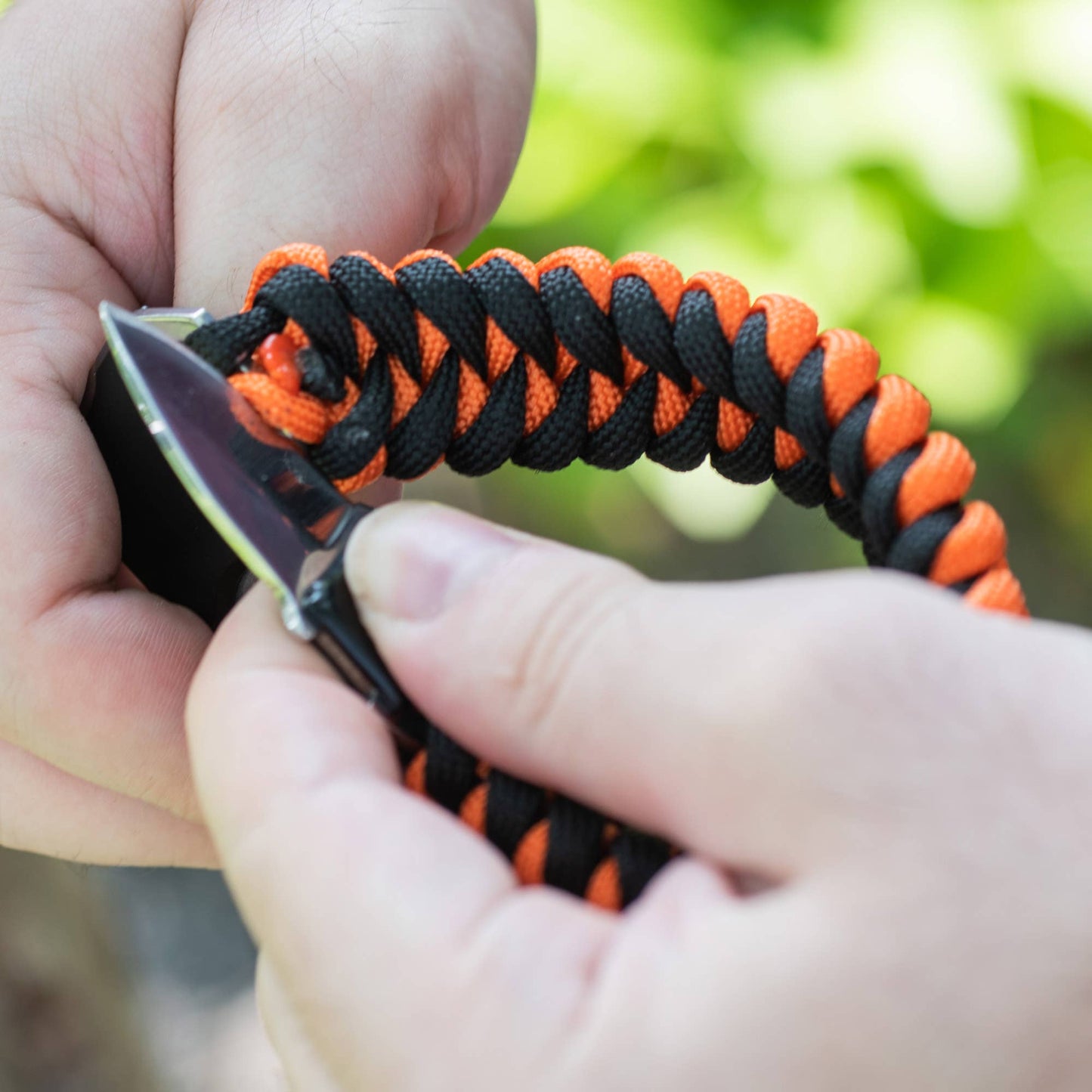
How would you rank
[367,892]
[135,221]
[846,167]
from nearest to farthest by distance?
[367,892] → [135,221] → [846,167]

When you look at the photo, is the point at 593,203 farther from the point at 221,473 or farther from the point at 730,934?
the point at 730,934

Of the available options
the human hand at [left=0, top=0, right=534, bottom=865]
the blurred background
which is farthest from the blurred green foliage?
the human hand at [left=0, top=0, right=534, bottom=865]

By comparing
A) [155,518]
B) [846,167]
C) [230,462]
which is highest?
[846,167]

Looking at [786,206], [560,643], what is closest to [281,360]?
[560,643]

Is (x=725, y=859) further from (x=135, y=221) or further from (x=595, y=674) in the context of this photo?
(x=135, y=221)

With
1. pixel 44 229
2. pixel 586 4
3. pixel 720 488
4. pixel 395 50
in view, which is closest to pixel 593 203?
pixel 586 4

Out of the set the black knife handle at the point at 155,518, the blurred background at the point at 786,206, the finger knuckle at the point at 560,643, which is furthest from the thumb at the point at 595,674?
the blurred background at the point at 786,206

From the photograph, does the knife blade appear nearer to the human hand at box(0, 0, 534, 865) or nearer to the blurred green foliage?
the human hand at box(0, 0, 534, 865)
